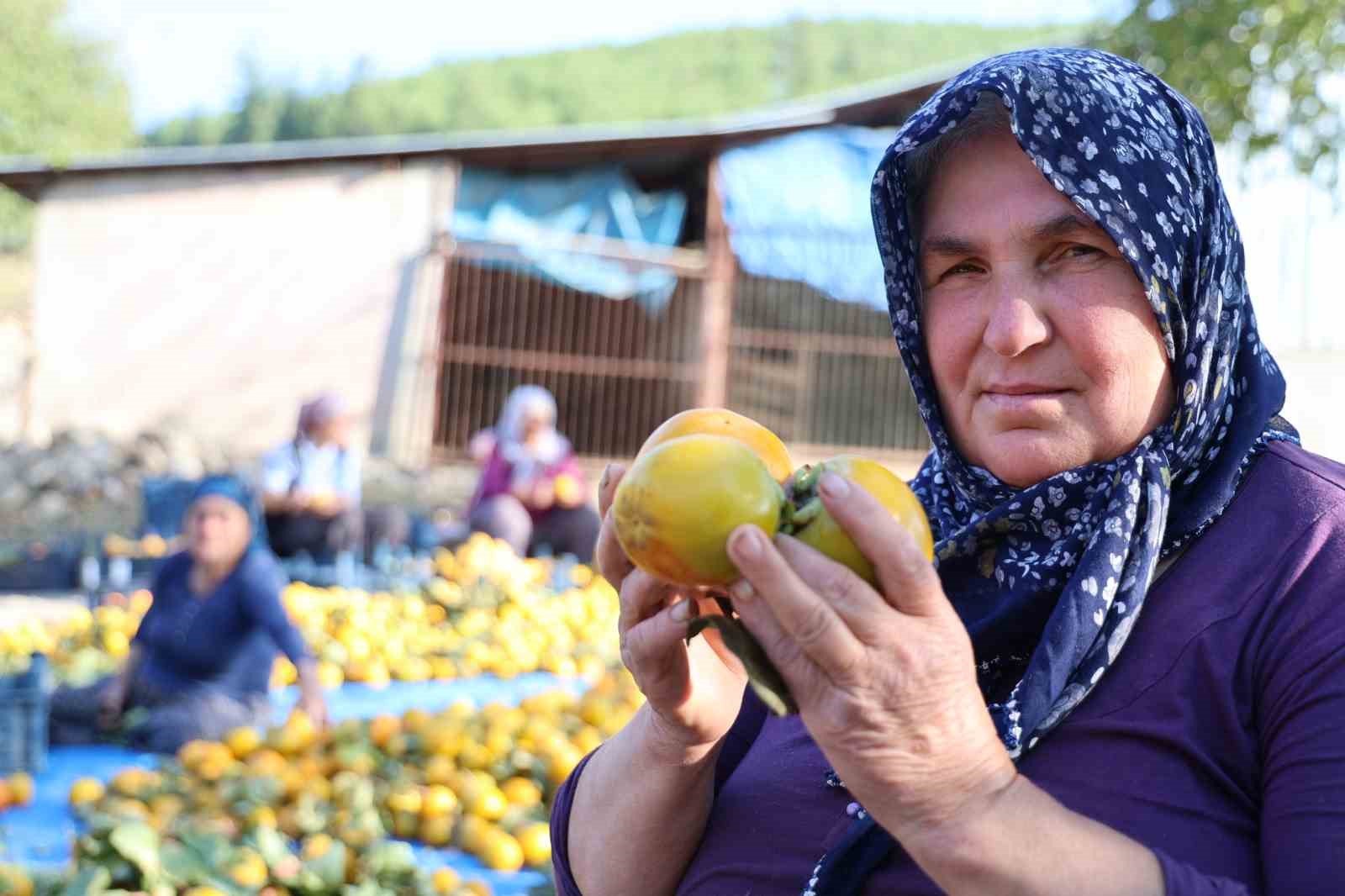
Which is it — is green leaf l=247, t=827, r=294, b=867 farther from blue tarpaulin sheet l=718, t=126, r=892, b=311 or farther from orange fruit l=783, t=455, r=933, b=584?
blue tarpaulin sheet l=718, t=126, r=892, b=311

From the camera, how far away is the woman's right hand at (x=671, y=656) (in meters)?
1.31

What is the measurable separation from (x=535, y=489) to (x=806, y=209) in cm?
584

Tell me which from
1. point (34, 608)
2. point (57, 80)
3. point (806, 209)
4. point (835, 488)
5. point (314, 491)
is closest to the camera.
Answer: point (835, 488)

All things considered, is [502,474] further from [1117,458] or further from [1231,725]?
[1231,725]

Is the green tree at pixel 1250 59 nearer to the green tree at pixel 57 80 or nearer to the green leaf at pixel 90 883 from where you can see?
the green leaf at pixel 90 883

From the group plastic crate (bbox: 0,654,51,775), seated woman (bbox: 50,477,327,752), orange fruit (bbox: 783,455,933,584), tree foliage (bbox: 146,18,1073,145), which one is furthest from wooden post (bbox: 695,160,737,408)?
tree foliage (bbox: 146,18,1073,145)

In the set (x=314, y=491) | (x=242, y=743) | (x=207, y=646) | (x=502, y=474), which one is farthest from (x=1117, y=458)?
(x=502, y=474)

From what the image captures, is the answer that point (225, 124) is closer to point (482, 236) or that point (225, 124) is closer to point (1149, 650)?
point (482, 236)

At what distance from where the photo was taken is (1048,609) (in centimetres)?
140

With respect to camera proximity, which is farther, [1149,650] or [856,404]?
[856,404]

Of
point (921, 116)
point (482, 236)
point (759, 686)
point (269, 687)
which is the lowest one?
point (269, 687)

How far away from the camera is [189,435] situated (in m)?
11.5

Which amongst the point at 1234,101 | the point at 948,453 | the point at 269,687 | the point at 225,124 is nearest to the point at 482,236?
the point at 1234,101

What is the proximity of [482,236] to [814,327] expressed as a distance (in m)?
3.75
